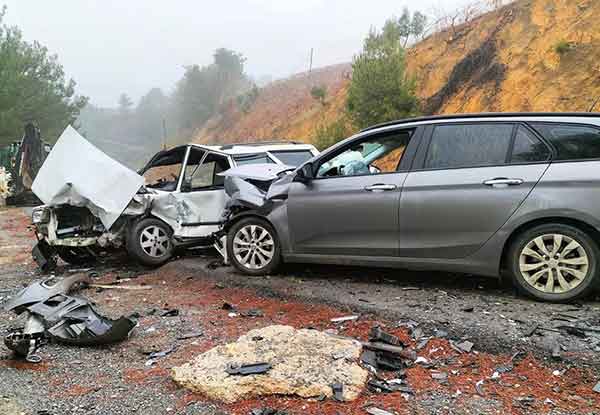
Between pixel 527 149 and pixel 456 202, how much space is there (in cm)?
83

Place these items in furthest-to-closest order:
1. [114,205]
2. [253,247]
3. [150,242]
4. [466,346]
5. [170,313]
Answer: [150,242] < [114,205] < [253,247] < [170,313] < [466,346]

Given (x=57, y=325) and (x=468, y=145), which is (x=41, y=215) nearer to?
(x=57, y=325)

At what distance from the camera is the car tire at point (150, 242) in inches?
268

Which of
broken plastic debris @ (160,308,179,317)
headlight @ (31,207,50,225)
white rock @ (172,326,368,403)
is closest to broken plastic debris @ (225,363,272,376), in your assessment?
white rock @ (172,326,368,403)

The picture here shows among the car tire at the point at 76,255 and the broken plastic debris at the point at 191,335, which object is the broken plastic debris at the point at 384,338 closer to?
the broken plastic debris at the point at 191,335

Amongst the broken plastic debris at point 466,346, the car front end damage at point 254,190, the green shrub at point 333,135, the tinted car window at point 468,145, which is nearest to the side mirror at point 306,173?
the car front end damage at point 254,190

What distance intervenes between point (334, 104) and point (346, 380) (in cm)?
2705

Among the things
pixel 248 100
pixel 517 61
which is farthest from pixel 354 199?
pixel 248 100

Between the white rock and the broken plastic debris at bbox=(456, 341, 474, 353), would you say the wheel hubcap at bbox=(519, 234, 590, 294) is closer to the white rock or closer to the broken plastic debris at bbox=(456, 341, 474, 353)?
the broken plastic debris at bbox=(456, 341, 474, 353)

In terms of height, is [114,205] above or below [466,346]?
above

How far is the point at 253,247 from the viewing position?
5.88 m

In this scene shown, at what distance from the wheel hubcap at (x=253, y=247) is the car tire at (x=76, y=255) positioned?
9.35 feet

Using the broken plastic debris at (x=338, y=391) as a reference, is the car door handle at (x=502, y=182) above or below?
above

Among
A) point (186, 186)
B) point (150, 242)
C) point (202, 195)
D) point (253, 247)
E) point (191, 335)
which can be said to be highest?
point (186, 186)
